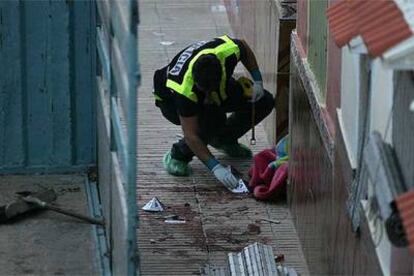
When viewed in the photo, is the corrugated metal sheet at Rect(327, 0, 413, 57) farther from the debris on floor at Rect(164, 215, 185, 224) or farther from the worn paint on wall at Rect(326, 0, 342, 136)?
the debris on floor at Rect(164, 215, 185, 224)

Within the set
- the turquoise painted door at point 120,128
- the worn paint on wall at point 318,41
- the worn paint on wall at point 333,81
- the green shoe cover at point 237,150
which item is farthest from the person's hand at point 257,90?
the worn paint on wall at point 333,81

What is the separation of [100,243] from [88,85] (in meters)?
1.37

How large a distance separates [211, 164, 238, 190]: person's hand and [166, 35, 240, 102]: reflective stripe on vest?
1.76 ft

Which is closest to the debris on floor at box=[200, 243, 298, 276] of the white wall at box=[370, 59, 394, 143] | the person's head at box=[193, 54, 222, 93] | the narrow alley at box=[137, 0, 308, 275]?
the narrow alley at box=[137, 0, 308, 275]

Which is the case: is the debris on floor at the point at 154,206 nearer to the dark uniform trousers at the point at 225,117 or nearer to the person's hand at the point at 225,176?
the person's hand at the point at 225,176

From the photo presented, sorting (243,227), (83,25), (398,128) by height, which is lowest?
(243,227)

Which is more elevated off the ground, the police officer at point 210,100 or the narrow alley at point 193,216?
the police officer at point 210,100

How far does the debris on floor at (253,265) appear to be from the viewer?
7.62 meters

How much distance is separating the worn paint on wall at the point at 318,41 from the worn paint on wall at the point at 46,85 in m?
1.73

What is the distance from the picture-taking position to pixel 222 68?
29.3 ft

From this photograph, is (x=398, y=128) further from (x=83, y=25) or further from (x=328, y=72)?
(x=83, y=25)

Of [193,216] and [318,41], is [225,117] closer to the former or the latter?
[193,216]

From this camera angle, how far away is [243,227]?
854cm

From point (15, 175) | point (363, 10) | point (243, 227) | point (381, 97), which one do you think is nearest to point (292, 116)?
point (243, 227)
